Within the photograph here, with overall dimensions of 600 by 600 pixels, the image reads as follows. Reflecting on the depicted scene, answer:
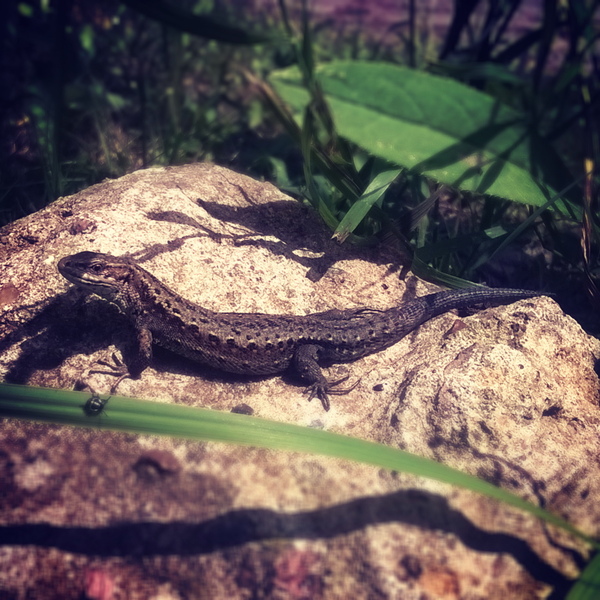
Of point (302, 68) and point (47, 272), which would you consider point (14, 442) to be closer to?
point (47, 272)

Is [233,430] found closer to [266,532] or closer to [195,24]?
[266,532]

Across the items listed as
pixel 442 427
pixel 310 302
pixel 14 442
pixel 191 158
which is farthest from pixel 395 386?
pixel 191 158

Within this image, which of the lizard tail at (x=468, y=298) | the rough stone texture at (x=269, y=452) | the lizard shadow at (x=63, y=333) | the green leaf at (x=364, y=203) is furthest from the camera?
the lizard tail at (x=468, y=298)

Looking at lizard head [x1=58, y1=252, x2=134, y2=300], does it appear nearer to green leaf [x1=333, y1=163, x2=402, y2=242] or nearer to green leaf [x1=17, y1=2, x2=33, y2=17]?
green leaf [x1=333, y1=163, x2=402, y2=242]

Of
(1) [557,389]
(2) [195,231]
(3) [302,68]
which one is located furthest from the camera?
(2) [195,231]

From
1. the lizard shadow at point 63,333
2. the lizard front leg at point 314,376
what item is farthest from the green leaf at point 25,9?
the lizard front leg at point 314,376

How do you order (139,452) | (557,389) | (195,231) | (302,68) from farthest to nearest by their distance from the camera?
(195,231) → (557,389) → (139,452) → (302,68)

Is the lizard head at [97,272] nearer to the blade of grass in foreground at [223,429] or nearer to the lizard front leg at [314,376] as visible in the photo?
the blade of grass in foreground at [223,429]
